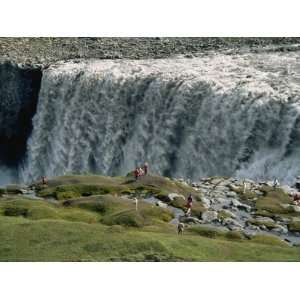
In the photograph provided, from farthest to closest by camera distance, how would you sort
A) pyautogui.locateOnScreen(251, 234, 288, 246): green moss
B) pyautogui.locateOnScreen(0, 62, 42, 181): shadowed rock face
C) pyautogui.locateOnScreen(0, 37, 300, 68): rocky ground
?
pyautogui.locateOnScreen(0, 62, 42, 181): shadowed rock face, pyautogui.locateOnScreen(0, 37, 300, 68): rocky ground, pyautogui.locateOnScreen(251, 234, 288, 246): green moss

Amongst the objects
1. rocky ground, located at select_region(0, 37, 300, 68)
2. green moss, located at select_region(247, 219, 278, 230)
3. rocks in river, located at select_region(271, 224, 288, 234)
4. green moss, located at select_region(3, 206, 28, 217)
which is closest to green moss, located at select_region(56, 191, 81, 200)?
green moss, located at select_region(3, 206, 28, 217)

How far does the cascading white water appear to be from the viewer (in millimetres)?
51250

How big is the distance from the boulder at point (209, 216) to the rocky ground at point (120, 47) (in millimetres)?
30808

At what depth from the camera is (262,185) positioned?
43812 mm

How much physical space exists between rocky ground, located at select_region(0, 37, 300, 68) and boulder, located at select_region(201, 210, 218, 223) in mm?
30808

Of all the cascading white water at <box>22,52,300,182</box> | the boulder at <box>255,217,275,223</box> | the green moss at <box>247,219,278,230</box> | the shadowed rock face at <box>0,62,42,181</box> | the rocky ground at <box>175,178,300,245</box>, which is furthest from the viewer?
the shadowed rock face at <box>0,62,42,181</box>

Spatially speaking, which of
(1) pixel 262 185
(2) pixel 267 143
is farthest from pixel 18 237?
(2) pixel 267 143

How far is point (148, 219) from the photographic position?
122 feet

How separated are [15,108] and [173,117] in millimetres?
28604

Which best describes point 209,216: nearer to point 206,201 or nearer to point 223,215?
point 223,215

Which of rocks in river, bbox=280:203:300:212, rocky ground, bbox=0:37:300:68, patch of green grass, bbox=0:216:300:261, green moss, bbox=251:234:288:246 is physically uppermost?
rocky ground, bbox=0:37:300:68

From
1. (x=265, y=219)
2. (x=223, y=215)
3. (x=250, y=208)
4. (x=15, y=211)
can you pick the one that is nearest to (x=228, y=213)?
A: (x=223, y=215)

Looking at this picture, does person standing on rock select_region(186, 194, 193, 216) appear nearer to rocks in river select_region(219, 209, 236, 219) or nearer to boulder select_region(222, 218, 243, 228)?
rocks in river select_region(219, 209, 236, 219)

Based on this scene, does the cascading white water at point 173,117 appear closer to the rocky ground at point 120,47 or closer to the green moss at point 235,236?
the rocky ground at point 120,47
